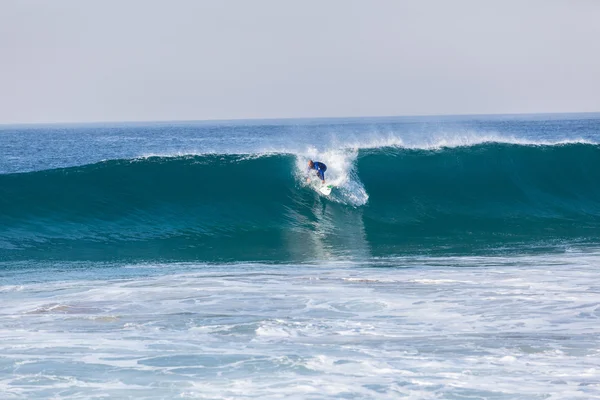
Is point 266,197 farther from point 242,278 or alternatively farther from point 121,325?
point 121,325

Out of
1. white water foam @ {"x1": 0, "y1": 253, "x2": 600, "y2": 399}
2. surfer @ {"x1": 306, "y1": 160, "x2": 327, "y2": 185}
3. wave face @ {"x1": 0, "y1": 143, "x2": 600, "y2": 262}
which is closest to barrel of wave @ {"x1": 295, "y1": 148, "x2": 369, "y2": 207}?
wave face @ {"x1": 0, "y1": 143, "x2": 600, "y2": 262}

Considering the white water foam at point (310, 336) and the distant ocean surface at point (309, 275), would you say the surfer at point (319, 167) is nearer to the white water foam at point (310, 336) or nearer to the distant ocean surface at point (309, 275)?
the distant ocean surface at point (309, 275)

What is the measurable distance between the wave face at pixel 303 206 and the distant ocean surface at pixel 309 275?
0.22 ft

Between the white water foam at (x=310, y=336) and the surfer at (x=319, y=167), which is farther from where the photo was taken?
the surfer at (x=319, y=167)

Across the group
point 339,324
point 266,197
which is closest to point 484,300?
point 339,324

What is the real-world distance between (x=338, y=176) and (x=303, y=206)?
7.84 ft

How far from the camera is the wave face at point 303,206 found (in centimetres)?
1608

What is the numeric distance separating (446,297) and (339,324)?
180 centimetres

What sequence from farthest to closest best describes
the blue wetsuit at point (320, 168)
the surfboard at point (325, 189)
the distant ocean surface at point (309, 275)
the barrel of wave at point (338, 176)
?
the barrel of wave at point (338, 176), the surfboard at point (325, 189), the blue wetsuit at point (320, 168), the distant ocean surface at point (309, 275)

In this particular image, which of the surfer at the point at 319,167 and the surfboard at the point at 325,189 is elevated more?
the surfer at the point at 319,167

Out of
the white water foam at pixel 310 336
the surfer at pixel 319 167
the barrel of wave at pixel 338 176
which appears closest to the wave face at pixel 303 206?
the barrel of wave at pixel 338 176

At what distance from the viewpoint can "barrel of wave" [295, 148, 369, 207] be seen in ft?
66.7

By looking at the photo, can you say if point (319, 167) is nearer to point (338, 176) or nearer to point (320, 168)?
point (320, 168)

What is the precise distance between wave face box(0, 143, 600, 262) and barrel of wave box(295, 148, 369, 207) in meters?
0.05
